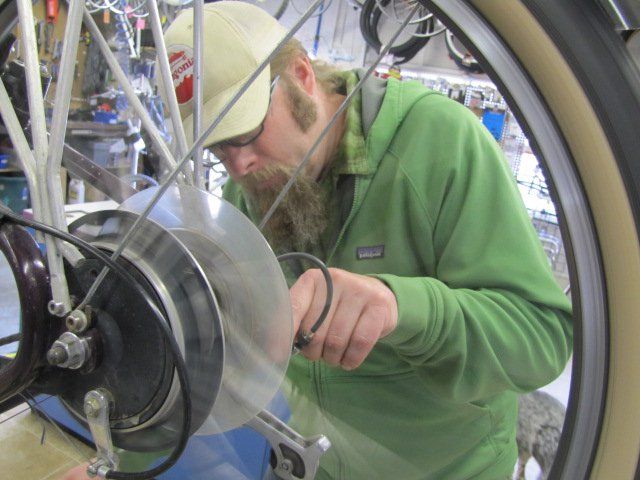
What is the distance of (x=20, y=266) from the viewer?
38cm

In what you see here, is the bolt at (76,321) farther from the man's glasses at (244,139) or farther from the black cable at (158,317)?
the man's glasses at (244,139)

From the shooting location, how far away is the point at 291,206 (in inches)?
25.4

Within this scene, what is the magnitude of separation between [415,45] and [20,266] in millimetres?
1464

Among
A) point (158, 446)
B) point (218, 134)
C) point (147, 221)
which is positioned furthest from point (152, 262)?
point (218, 134)

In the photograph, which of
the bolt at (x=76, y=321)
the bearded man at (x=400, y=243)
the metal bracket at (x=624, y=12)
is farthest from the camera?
the bearded man at (x=400, y=243)

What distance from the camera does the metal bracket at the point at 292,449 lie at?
0.42 m

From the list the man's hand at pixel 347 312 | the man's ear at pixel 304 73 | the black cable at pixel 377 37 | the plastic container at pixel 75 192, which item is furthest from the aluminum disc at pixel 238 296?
the black cable at pixel 377 37

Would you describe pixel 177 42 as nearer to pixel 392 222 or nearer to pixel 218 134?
pixel 218 134

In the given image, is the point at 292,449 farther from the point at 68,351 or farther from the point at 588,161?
the point at 588,161

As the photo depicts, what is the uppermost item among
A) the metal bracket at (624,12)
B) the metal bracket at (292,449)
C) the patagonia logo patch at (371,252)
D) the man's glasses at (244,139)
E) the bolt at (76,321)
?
the metal bracket at (624,12)

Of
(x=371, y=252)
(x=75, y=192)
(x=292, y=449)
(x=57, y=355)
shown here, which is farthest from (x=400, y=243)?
(x=75, y=192)

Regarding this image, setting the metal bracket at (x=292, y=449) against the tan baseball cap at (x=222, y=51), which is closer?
the metal bracket at (x=292, y=449)

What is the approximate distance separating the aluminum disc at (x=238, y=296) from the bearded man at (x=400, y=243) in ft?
0.14

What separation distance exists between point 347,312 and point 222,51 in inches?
12.1
